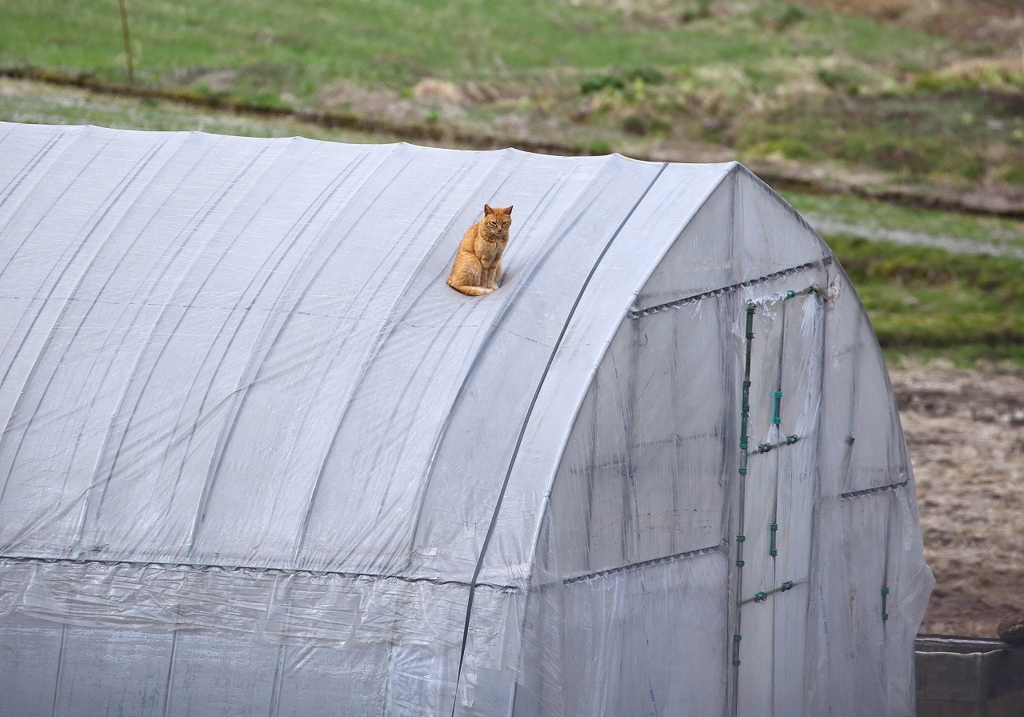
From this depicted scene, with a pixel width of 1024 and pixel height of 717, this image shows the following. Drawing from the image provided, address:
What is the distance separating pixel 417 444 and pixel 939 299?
1722cm

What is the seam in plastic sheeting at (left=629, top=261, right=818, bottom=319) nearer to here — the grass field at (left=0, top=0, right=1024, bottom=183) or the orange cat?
the orange cat

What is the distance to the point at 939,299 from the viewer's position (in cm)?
2297

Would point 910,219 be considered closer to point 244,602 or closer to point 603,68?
point 603,68

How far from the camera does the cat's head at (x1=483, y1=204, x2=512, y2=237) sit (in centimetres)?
864

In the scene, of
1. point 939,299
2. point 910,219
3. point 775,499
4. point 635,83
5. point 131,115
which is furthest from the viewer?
point 635,83

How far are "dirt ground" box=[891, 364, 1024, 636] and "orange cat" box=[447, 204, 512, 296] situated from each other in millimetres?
7640

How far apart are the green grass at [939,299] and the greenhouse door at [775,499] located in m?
11.9

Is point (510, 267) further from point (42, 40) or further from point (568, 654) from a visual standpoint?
point (42, 40)

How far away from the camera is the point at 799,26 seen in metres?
35.1

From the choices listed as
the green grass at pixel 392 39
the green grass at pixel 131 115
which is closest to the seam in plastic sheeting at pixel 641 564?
the green grass at pixel 131 115

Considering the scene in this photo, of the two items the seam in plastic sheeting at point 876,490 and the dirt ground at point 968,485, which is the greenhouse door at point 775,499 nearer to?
the seam in plastic sheeting at point 876,490

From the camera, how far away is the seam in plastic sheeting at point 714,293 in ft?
27.8

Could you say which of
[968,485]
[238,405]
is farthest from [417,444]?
[968,485]

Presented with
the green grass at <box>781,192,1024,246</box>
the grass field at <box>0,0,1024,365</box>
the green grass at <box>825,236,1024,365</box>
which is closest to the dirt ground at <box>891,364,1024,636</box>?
the green grass at <box>825,236,1024,365</box>
